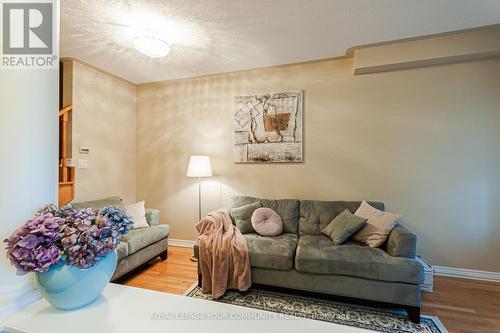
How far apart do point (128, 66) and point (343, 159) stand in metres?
3.22

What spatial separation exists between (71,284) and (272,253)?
1.79m

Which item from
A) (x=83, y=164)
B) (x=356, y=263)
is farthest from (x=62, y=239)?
(x=83, y=164)

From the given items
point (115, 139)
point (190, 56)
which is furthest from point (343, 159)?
point (115, 139)

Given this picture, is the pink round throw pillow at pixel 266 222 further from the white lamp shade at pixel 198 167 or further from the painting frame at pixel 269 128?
the white lamp shade at pixel 198 167

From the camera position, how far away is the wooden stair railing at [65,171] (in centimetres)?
295

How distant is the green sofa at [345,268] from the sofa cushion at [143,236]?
752 mm

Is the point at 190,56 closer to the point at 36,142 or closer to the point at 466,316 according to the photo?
the point at 36,142

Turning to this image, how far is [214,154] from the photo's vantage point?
3732mm

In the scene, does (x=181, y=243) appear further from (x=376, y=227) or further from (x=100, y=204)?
(x=376, y=227)

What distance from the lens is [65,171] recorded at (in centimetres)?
302

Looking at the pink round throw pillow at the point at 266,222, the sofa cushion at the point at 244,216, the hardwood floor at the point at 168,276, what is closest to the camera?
the hardwood floor at the point at 168,276

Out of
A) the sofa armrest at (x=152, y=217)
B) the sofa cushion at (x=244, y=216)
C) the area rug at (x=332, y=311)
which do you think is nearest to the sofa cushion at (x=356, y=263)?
the area rug at (x=332, y=311)

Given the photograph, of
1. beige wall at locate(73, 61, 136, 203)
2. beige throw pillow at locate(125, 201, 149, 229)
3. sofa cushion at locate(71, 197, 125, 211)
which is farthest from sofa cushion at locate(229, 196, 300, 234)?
beige wall at locate(73, 61, 136, 203)

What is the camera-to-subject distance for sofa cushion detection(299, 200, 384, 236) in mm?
2852
